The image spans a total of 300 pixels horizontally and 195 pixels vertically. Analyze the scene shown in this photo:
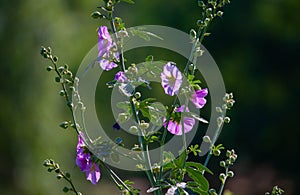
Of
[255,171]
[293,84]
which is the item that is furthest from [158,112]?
[293,84]

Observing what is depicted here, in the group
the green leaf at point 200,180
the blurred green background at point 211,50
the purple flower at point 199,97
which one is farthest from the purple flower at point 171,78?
the blurred green background at point 211,50

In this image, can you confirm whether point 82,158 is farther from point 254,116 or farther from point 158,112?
point 254,116

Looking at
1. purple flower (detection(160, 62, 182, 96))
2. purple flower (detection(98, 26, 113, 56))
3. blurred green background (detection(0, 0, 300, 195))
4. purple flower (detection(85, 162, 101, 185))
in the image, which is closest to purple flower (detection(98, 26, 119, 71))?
purple flower (detection(98, 26, 113, 56))

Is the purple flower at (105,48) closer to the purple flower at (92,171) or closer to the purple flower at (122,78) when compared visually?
the purple flower at (122,78)

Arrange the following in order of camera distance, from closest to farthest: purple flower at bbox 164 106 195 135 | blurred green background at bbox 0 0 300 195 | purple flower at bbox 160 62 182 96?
purple flower at bbox 160 62 182 96 → purple flower at bbox 164 106 195 135 → blurred green background at bbox 0 0 300 195

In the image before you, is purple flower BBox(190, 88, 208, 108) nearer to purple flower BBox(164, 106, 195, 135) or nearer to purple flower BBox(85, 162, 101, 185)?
purple flower BBox(164, 106, 195, 135)

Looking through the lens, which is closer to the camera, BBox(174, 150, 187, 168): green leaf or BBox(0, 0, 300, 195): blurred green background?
BBox(174, 150, 187, 168): green leaf
